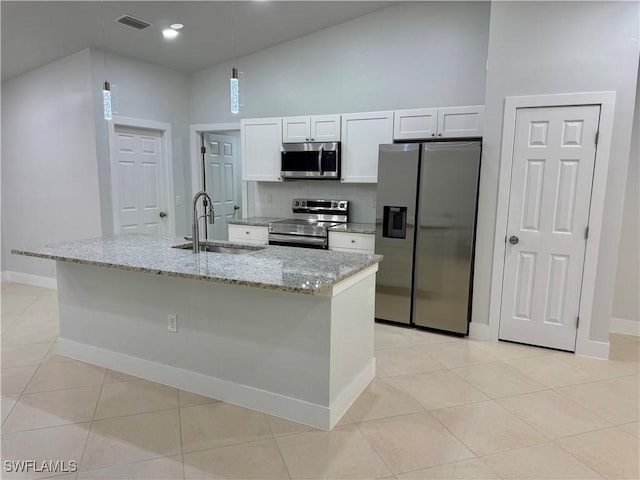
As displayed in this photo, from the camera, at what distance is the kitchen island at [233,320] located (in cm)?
221

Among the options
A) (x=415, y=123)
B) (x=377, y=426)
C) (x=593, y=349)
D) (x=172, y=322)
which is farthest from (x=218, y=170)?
(x=593, y=349)

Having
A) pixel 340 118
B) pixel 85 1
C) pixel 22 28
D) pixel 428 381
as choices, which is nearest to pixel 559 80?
pixel 340 118

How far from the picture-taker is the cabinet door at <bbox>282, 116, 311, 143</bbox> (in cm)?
454

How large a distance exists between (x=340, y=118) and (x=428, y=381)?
2781mm

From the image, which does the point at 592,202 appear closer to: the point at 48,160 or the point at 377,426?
the point at 377,426

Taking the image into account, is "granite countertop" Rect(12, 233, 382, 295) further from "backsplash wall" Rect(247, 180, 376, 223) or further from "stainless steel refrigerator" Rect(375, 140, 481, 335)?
"backsplash wall" Rect(247, 180, 376, 223)

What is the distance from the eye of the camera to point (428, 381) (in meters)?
2.81

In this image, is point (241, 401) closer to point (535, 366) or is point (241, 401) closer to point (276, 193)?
point (535, 366)

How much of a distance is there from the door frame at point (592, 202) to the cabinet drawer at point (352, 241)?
1153 mm

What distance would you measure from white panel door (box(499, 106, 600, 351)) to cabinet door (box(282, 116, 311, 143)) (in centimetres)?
217

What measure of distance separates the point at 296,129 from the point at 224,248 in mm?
2121

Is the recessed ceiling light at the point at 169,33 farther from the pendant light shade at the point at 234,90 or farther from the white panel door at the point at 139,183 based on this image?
the pendant light shade at the point at 234,90

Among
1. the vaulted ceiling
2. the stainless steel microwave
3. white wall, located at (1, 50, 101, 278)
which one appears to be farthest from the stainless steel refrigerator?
white wall, located at (1, 50, 101, 278)

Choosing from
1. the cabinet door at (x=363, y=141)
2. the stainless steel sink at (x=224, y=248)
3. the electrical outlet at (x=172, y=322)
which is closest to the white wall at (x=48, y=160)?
the stainless steel sink at (x=224, y=248)
